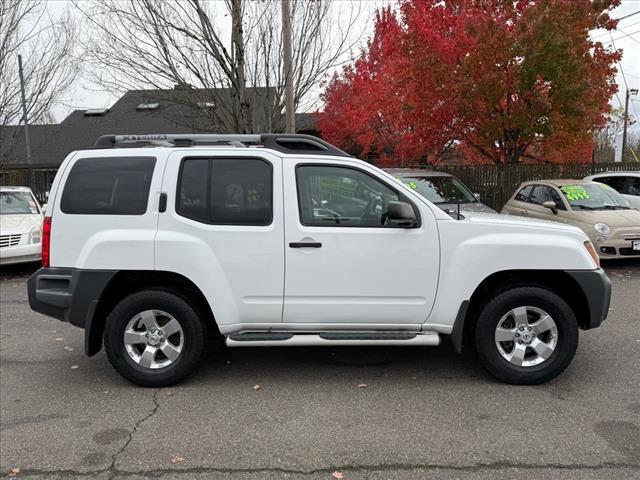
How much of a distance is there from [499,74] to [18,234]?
1026cm

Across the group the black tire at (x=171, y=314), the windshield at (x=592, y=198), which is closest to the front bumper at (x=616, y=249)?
the windshield at (x=592, y=198)

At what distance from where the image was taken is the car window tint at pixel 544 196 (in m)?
9.64

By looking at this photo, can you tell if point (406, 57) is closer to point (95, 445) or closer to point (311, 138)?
point (311, 138)

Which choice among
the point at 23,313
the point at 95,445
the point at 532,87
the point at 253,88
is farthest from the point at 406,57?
the point at 95,445

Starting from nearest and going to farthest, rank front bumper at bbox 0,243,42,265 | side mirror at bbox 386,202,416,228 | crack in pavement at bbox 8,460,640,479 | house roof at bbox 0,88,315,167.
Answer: crack in pavement at bbox 8,460,640,479 → side mirror at bbox 386,202,416,228 → front bumper at bbox 0,243,42,265 → house roof at bbox 0,88,315,167

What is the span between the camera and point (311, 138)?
451cm

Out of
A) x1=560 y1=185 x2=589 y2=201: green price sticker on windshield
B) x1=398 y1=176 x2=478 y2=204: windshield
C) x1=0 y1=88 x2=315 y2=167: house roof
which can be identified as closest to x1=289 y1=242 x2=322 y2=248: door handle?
x1=398 y1=176 x2=478 y2=204: windshield

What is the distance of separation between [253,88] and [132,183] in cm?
1016

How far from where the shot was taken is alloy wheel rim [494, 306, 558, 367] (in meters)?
4.30

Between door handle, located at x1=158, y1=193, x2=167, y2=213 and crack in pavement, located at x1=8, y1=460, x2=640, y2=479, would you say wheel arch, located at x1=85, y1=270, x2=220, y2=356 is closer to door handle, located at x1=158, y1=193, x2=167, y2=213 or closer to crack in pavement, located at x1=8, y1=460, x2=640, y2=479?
door handle, located at x1=158, y1=193, x2=167, y2=213

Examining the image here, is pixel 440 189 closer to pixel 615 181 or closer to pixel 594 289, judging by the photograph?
pixel 615 181

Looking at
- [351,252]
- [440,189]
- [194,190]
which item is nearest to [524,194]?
[440,189]

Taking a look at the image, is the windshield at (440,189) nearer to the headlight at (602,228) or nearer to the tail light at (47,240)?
the headlight at (602,228)

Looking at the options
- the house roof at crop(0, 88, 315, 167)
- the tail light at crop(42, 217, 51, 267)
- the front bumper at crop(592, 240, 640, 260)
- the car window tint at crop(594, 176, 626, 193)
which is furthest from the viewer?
the house roof at crop(0, 88, 315, 167)
